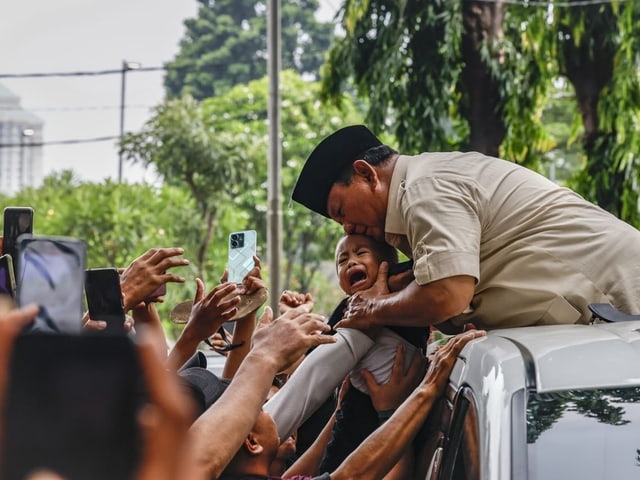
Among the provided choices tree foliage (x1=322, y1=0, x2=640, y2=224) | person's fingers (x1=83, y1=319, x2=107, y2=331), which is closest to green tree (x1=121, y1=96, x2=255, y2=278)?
tree foliage (x1=322, y1=0, x2=640, y2=224)

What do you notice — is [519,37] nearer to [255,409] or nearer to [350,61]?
[350,61]

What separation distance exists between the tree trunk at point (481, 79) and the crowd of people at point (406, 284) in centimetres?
814

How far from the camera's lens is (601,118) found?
11.8 metres

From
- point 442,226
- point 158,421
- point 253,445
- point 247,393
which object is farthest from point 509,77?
point 158,421

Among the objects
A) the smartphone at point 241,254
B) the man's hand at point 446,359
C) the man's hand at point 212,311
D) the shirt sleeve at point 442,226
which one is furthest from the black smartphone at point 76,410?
the smartphone at point 241,254

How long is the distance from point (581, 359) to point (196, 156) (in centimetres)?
2615

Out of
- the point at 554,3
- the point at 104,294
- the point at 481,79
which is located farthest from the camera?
the point at 554,3

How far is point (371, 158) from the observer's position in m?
3.96

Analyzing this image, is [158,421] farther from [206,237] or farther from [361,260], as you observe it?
[206,237]

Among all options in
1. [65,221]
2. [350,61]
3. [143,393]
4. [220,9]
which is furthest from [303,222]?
[143,393]

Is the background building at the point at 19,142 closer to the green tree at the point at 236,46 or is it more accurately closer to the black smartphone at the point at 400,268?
the green tree at the point at 236,46

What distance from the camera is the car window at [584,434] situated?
259 centimetres

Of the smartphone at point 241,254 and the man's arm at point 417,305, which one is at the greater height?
the smartphone at point 241,254

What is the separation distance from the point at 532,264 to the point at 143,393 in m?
2.60
